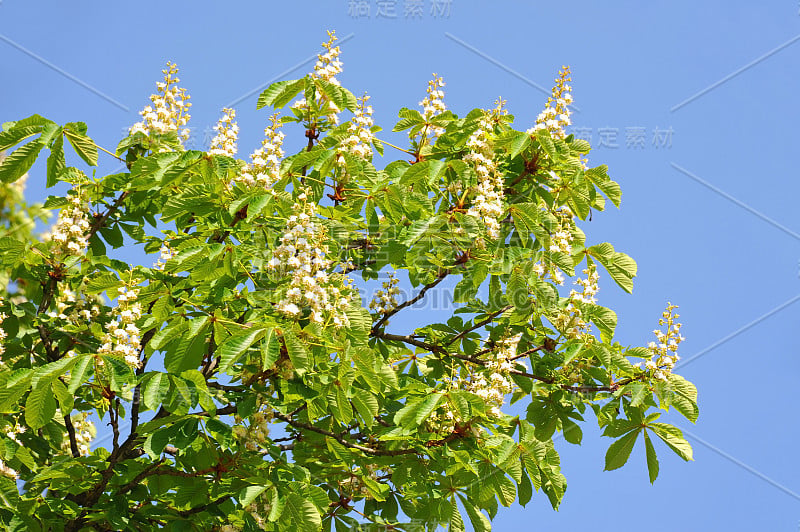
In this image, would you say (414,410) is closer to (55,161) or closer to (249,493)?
(249,493)

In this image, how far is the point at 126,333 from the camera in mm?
4141

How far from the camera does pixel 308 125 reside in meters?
5.15

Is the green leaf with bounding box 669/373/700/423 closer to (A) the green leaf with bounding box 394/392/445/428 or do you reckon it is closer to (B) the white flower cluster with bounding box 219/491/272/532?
(A) the green leaf with bounding box 394/392/445/428

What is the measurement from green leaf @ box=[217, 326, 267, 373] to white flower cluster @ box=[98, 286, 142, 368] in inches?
26.0

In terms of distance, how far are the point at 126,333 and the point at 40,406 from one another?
1.77 feet

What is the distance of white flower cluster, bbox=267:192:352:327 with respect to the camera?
3.89m

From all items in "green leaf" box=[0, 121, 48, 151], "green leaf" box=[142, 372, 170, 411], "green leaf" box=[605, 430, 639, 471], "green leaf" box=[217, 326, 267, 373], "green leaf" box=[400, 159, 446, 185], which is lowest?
"green leaf" box=[142, 372, 170, 411]

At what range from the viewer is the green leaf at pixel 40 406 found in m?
3.98

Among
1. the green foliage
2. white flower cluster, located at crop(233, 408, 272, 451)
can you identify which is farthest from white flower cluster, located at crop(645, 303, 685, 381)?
white flower cluster, located at crop(233, 408, 272, 451)

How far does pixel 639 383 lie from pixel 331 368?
1902 millimetres

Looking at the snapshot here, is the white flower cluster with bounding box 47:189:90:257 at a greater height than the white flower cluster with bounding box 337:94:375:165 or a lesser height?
lesser

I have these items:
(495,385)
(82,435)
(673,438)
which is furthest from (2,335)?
(673,438)

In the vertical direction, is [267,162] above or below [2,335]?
above

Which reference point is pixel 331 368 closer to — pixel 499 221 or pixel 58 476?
pixel 499 221
